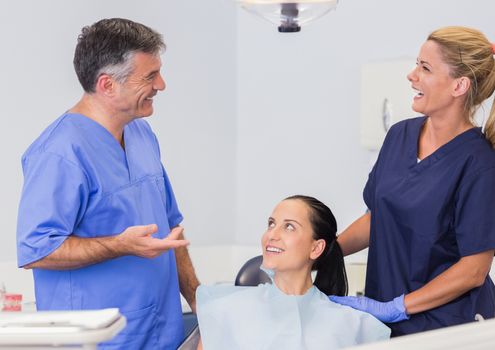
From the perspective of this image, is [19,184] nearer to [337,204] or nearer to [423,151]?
[337,204]

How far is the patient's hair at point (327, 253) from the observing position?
2.11 metres

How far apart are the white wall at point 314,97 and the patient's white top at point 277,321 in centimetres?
136

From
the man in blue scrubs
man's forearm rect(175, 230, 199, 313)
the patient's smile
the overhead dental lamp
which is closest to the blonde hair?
the overhead dental lamp

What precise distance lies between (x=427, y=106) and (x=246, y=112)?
1925mm

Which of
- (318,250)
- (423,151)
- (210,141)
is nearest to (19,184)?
(210,141)

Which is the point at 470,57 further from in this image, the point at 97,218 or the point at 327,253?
the point at 97,218

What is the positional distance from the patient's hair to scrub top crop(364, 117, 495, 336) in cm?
10

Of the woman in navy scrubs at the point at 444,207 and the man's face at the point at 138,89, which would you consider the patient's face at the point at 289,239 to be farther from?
the man's face at the point at 138,89

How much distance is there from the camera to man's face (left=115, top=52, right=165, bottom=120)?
1.93 m

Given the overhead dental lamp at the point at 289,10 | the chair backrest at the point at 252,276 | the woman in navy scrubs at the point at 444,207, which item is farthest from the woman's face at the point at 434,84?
the chair backrest at the point at 252,276

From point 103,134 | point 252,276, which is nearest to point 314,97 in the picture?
point 252,276

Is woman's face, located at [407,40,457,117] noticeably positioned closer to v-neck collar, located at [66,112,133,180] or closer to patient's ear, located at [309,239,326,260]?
patient's ear, located at [309,239,326,260]

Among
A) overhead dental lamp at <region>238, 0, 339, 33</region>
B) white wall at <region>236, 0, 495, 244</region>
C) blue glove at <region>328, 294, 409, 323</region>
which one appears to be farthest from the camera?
white wall at <region>236, 0, 495, 244</region>

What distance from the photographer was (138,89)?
6.38 ft
